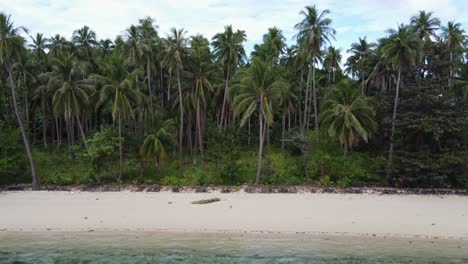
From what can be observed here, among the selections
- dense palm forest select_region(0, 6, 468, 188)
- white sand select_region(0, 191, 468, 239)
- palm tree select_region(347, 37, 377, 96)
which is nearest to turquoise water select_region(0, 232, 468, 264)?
white sand select_region(0, 191, 468, 239)

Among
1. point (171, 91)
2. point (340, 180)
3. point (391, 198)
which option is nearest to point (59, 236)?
point (391, 198)

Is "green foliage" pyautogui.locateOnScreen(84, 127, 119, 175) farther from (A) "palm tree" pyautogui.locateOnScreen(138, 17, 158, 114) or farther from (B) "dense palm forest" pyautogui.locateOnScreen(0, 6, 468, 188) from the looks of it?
(A) "palm tree" pyautogui.locateOnScreen(138, 17, 158, 114)

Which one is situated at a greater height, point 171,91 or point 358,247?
point 171,91

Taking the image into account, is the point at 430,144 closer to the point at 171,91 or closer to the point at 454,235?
the point at 454,235

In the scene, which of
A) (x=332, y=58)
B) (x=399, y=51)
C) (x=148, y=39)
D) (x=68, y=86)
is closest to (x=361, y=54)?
(x=332, y=58)

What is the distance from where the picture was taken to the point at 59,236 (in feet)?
57.9

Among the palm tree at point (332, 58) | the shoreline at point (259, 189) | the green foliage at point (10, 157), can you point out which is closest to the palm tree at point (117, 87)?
the shoreline at point (259, 189)

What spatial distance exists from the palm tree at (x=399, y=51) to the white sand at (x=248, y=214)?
7382 mm

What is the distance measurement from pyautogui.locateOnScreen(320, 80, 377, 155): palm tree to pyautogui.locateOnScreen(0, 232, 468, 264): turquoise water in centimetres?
1936

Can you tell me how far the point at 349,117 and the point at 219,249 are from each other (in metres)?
23.5

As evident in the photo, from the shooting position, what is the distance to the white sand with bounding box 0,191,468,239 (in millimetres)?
18234

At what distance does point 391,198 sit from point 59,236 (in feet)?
66.5

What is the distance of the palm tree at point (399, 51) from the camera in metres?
32.7

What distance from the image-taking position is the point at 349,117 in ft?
115
